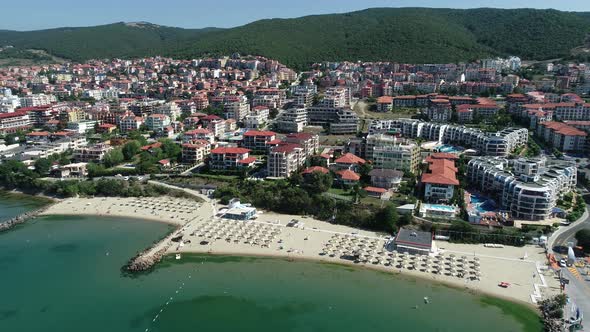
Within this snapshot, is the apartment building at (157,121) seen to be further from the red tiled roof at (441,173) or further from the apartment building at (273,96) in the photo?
the red tiled roof at (441,173)

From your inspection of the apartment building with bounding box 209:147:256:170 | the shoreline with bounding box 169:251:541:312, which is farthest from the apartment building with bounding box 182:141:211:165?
the shoreline with bounding box 169:251:541:312

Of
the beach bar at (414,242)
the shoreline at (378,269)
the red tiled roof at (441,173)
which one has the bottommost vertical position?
the shoreline at (378,269)

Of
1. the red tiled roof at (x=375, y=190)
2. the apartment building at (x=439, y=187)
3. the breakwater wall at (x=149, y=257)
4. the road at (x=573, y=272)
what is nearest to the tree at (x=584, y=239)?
the road at (x=573, y=272)

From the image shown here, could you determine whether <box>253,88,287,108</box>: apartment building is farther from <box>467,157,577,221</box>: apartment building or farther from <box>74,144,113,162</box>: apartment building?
<box>467,157,577,221</box>: apartment building

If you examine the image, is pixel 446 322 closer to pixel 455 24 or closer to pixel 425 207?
pixel 425 207

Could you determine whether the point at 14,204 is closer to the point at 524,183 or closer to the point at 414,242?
the point at 414,242
